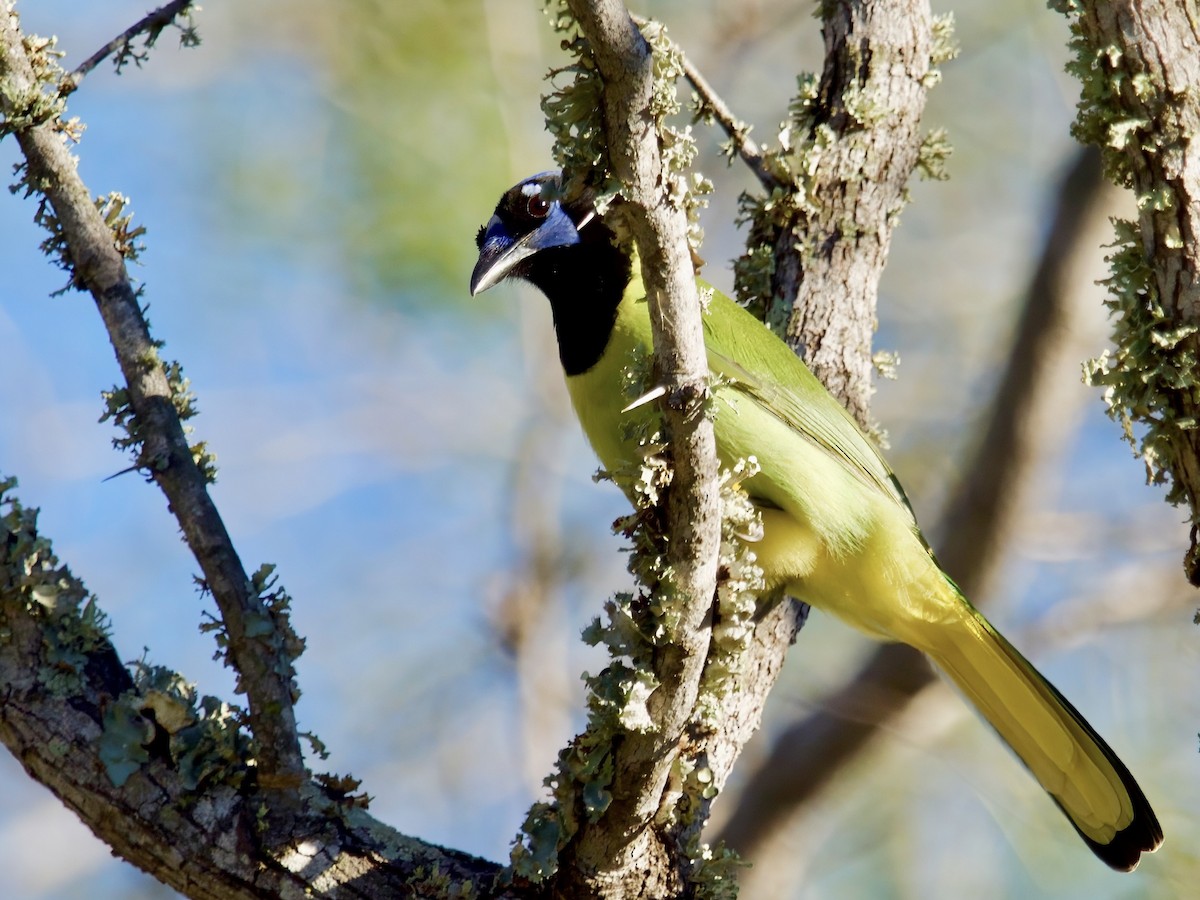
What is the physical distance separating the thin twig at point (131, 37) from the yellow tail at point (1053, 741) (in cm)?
268

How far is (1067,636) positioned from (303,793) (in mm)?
4948

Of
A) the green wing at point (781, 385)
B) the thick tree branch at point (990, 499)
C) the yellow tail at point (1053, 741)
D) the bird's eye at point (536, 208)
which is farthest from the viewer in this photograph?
the thick tree branch at point (990, 499)

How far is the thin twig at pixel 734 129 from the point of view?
3.95 meters

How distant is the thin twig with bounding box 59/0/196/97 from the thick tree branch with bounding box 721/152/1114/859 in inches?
163

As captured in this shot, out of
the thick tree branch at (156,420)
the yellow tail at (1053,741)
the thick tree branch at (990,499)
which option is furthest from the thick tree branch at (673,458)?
the thick tree branch at (990,499)

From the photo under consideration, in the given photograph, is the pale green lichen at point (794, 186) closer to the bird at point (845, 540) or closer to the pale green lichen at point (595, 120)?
the bird at point (845, 540)

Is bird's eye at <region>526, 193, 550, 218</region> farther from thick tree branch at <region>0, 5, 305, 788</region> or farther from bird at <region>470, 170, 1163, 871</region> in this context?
thick tree branch at <region>0, 5, 305, 788</region>

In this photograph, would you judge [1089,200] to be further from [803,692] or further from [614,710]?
[614,710]

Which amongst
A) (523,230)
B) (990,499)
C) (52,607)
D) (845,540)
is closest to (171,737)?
(52,607)

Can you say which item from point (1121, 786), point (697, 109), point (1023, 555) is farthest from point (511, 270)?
point (1023, 555)

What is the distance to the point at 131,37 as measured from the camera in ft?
9.80

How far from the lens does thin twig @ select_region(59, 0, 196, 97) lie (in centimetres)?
292

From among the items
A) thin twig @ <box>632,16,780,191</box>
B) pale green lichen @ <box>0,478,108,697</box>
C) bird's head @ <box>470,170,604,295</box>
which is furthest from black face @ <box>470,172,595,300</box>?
pale green lichen @ <box>0,478,108,697</box>

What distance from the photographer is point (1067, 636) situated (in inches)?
260
